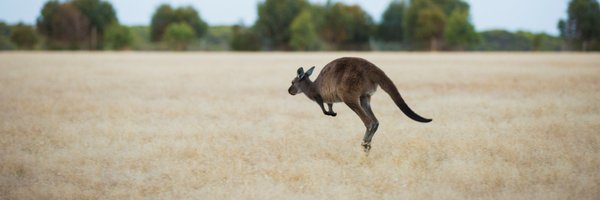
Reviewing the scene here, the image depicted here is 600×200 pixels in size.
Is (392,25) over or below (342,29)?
over

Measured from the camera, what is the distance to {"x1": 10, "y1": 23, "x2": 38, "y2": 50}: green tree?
8350 centimetres

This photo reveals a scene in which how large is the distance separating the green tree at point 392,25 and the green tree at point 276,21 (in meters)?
17.6

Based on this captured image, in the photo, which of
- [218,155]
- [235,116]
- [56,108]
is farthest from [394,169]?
[56,108]

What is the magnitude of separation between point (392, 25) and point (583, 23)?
34031 mm

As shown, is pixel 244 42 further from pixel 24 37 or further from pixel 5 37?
pixel 5 37

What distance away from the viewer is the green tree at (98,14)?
97125mm

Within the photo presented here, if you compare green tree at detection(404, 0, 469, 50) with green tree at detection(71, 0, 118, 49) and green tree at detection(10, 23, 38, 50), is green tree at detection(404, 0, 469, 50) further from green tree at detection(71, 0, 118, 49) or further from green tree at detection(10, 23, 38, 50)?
green tree at detection(10, 23, 38, 50)

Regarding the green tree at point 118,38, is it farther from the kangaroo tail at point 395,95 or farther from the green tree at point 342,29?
the kangaroo tail at point 395,95

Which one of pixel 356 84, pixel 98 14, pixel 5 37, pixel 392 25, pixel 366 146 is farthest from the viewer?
pixel 392 25

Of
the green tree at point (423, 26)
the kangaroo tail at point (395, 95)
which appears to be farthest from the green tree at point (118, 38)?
the kangaroo tail at point (395, 95)

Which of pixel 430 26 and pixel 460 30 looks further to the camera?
pixel 430 26

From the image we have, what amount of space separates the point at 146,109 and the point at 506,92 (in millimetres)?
9093

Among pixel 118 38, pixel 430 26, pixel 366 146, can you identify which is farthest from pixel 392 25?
pixel 366 146

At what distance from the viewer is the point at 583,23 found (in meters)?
77.2
